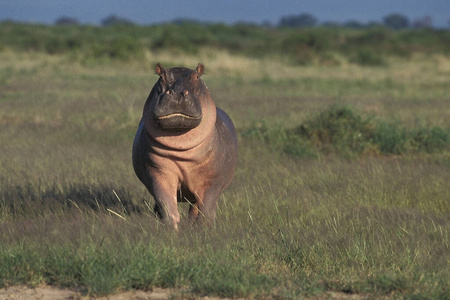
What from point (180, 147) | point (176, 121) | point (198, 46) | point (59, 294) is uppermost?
point (176, 121)

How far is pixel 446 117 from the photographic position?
14.1m

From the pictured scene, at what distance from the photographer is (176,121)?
5.17 meters

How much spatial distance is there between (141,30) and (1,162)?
5283 cm

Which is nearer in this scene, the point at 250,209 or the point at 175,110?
the point at 175,110

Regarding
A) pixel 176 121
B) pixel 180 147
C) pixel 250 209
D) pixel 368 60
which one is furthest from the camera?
pixel 368 60

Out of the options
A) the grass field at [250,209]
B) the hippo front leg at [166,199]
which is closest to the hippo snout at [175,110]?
the hippo front leg at [166,199]

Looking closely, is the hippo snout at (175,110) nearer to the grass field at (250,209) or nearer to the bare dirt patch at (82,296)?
the grass field at (250,209)

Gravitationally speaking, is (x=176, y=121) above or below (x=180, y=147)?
above

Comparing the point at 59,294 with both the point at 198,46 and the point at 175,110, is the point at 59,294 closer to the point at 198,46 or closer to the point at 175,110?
the point at 175,110

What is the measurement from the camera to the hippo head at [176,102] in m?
5.16

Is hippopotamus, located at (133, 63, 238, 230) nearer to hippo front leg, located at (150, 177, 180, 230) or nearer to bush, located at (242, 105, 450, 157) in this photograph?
hippo front leg, located at (150, 177, 180, 230)

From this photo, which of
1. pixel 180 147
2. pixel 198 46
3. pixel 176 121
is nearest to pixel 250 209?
pixel 180 147

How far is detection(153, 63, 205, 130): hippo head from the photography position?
5160mm

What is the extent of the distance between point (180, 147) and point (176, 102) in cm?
33
